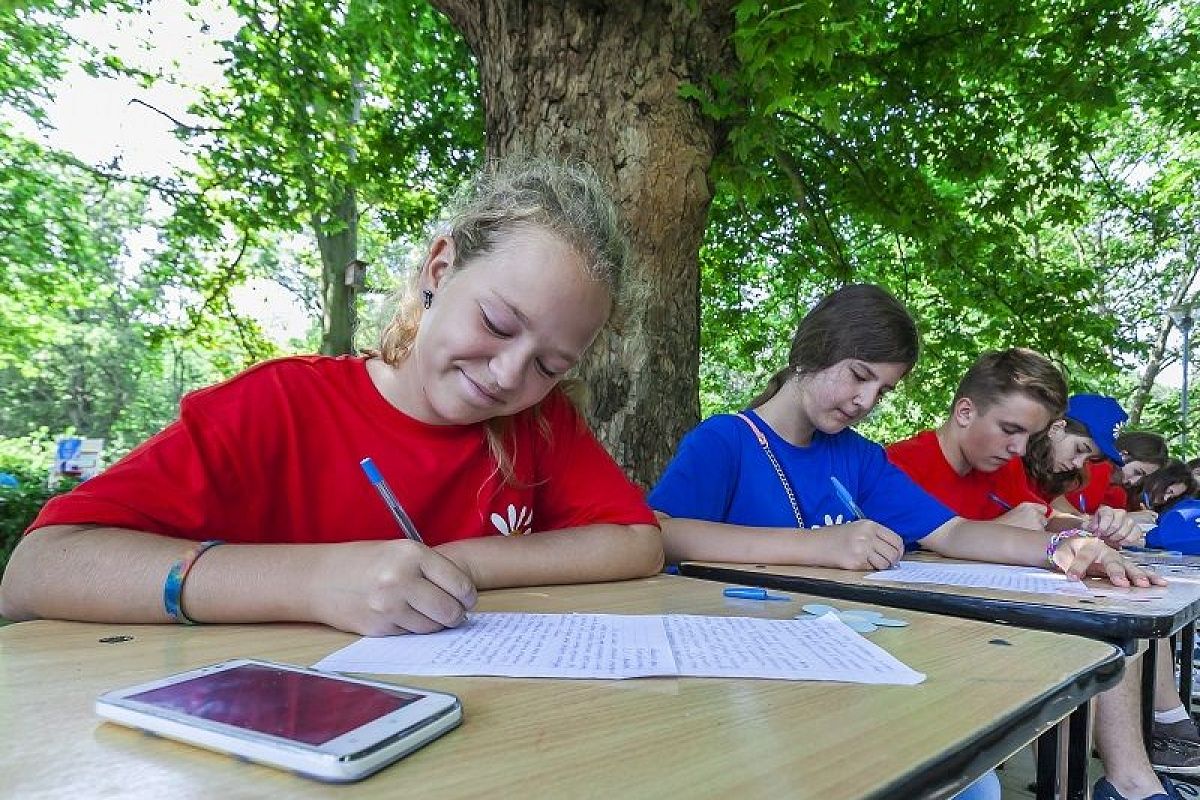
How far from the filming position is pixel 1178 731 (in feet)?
9.46

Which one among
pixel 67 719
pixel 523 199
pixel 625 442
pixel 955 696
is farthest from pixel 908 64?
pixel 67 719

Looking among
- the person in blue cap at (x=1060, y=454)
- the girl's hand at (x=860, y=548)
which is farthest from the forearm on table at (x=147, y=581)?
the person in blue cap at (x=1060, y=454)

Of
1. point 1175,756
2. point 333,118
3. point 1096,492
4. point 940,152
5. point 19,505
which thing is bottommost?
point 1175,756

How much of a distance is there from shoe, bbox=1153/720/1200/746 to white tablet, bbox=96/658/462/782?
3016mm

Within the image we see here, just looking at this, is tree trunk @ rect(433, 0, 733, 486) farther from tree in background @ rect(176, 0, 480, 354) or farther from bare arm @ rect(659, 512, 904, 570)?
tree in background @ rect(176, 0, 480, 354)

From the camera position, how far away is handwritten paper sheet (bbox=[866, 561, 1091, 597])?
160cm

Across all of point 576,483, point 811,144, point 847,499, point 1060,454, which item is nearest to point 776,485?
point 847,499

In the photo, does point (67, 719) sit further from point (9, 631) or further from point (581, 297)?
point (581, 297)

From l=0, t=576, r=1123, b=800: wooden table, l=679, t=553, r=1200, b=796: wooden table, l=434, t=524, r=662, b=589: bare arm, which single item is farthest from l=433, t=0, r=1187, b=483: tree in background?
l=0, t=576, r=1123, b=800: wooden table

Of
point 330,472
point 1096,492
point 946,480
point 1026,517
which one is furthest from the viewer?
point 1096,492

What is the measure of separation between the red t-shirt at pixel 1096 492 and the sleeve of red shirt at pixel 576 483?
4.18 meters

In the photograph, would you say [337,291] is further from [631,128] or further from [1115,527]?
[1115,527]

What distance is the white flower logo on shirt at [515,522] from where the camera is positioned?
5.30 feet

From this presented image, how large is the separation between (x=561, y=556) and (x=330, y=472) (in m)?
0.42
